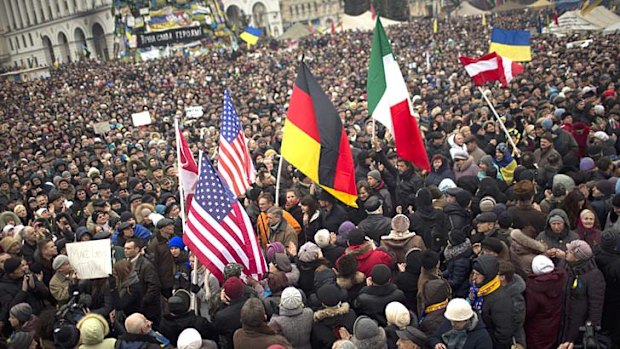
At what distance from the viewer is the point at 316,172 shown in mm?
6559

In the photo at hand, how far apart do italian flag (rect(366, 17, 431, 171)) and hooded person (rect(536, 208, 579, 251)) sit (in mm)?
2350

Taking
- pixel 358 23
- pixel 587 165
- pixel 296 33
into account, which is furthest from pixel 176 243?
pixel 358 23

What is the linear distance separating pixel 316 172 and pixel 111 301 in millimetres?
2641

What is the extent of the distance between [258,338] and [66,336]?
1436mm

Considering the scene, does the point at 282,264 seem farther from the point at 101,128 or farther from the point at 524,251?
the point at 101,128

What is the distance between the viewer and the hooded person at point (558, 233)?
5023 mm

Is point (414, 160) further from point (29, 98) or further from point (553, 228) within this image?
point (29, 98)

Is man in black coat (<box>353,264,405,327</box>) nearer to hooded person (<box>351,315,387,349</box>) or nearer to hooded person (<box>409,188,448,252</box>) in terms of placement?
hooded person (<box>351,315,387,349</box>)

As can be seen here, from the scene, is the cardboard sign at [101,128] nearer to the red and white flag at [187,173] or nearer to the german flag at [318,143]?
the red and white flag at [187,173]

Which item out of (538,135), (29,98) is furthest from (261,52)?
(538,135)

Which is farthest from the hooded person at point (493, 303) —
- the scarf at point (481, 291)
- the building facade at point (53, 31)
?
the building facade at point (53, 31)

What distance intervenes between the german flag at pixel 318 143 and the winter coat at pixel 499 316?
2.44 meters

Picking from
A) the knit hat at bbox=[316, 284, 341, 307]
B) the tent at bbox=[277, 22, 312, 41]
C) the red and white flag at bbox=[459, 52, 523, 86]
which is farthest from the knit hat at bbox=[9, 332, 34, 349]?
the tent at bbox=[277, 22, 312, 41]

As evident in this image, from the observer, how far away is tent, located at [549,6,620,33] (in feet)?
80.6
